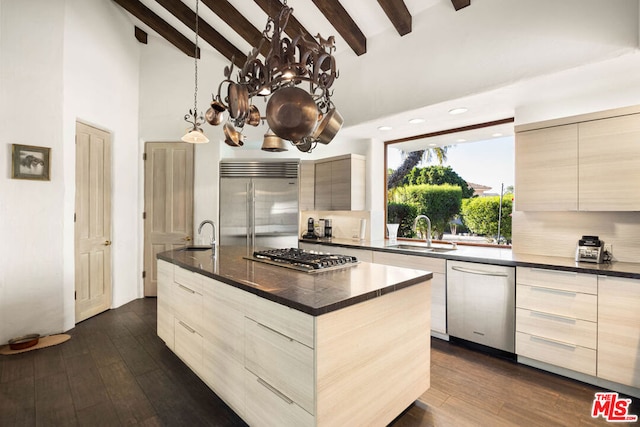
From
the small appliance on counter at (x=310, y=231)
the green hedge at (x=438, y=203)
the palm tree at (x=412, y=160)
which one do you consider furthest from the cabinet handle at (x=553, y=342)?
the small appliance on counter at (x=310, y=231)

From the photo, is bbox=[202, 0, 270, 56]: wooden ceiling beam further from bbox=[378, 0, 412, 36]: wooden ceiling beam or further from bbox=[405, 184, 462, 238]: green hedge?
bbox=[405, 184, 462, 238]: green hedge

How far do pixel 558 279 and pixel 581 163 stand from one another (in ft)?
3.15

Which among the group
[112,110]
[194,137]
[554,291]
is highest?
[112,110]

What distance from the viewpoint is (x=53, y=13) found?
3.27 metres

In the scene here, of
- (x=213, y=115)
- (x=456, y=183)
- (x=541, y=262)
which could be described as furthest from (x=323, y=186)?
(x=541, y=262)

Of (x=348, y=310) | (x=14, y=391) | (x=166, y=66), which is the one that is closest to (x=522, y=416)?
(x=348, y=310)

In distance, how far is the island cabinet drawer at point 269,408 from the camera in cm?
144

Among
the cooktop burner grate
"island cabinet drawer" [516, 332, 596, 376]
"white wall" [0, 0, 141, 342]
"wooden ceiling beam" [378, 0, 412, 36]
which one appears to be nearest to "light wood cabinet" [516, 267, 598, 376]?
"island cabinet drawer" [516, 332, 596, 376]

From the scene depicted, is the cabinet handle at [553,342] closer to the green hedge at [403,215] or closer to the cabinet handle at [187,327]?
the green hedge at [403,215]

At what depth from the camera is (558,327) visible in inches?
95.0

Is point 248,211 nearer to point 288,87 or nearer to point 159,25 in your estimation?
point 159,25

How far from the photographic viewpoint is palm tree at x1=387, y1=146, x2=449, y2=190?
428 centimetres

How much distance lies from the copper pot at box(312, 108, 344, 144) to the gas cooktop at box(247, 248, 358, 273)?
820 mm

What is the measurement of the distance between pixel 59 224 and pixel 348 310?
3451 millimetres
